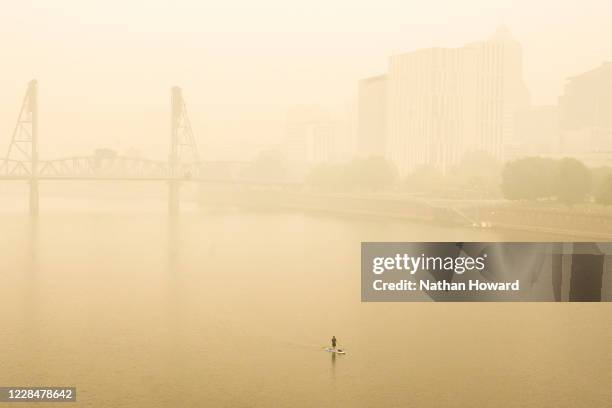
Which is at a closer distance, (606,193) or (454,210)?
(606,193)

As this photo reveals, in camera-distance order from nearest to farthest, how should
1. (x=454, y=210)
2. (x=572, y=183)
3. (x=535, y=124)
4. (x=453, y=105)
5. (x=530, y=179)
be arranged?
(x=572, y=183) → (x=530, y=179) → (x=454, y=210) → (x=453, y=105) → (x=535, y=124)

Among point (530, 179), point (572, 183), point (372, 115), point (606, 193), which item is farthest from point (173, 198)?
point (372, 115)

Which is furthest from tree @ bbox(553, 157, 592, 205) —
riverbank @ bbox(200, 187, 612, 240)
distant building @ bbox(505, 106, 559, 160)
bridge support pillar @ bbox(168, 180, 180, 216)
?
distant building @ bbox(505, 106, 559, 160)

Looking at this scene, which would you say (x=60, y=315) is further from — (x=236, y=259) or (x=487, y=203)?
(x=487, y=203)

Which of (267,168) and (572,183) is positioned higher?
(267,168)

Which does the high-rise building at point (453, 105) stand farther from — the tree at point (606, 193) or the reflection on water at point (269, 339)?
the reflection on water at point (269, 339)

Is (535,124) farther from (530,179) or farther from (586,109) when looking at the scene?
(530,179)

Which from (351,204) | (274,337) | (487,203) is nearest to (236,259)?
(274,337)

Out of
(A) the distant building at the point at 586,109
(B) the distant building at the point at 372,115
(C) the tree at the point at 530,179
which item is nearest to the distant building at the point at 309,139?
(B) the distant building at the point at 372,115
